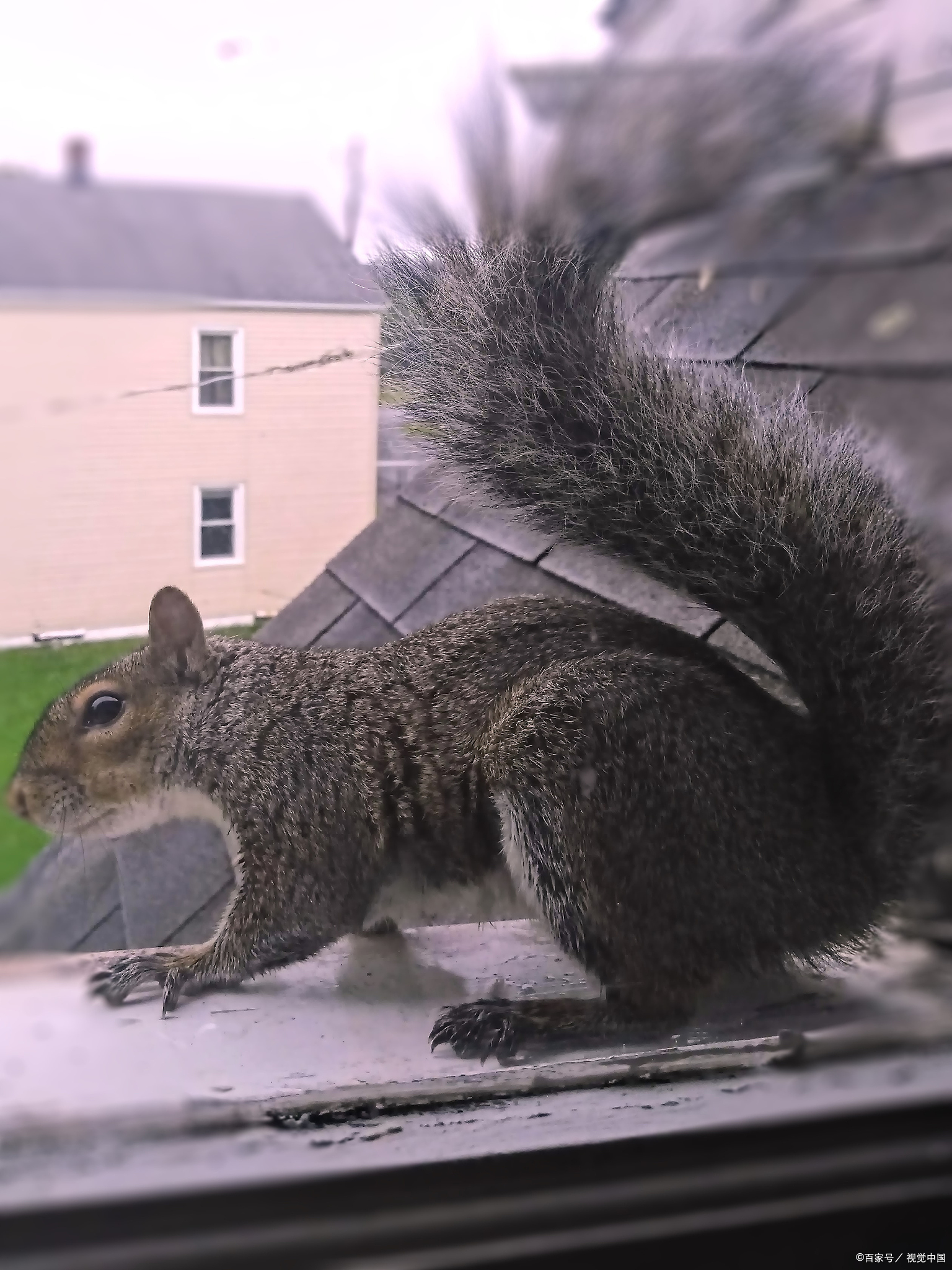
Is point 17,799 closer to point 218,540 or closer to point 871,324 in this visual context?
point 218,540

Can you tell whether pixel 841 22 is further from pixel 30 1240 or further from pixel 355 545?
pixel 30 1240

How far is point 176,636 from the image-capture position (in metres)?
0.92

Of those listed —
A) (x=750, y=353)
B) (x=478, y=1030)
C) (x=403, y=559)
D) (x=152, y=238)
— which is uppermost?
(x=750, y=353)

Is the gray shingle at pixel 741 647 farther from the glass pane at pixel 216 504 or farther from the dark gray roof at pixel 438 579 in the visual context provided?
the glass pane at pixel 216 504

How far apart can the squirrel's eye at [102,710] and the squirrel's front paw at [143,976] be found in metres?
0.21

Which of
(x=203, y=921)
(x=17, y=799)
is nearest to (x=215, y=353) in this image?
(x=17, y=799)

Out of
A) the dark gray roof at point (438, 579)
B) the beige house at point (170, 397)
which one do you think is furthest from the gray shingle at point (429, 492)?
the beige house at point (170, 397)

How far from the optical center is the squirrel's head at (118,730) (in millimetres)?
863

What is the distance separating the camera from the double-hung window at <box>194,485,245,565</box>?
74 cm

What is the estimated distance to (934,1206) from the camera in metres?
0.62

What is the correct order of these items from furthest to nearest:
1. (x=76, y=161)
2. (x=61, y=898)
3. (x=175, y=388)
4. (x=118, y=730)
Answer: (x=118, y=730) < (x=61, y=898) < (x=175, y=388) < (x=76, y=161)

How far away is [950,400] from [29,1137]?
1.01m

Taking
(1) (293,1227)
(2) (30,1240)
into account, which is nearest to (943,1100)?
(1) (293,1227)

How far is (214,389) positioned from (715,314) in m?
0.64
